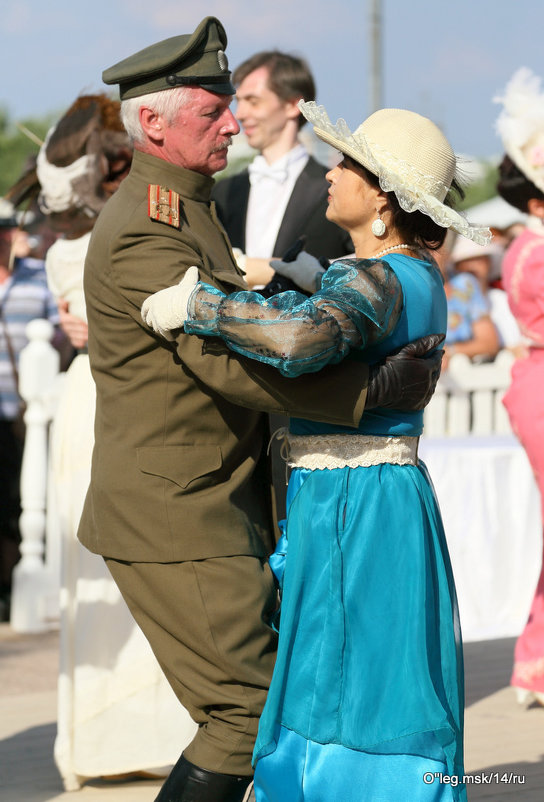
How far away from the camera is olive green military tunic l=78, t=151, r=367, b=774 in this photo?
9.55ft

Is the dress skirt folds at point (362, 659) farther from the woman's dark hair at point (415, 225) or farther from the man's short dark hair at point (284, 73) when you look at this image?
the man's short dark hair at point (284, 73)

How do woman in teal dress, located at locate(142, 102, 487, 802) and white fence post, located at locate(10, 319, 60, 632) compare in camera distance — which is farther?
white fence post, located at locate(10, 319, 60, 632)

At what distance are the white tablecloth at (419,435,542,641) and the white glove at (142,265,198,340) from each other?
4274 mm

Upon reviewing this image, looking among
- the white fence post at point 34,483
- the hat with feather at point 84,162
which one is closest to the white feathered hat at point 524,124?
the hat with feather at point 84,162

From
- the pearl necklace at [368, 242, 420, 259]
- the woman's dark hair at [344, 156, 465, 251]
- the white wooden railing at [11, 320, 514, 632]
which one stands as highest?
the woman's dark hair at [344, 156, 465, 251]

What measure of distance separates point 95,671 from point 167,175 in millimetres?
1841

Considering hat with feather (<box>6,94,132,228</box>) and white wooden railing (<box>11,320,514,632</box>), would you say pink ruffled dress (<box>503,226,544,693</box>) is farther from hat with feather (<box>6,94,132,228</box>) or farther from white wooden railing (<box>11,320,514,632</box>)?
white wooden railing (<box>11,320,514,632</box>)

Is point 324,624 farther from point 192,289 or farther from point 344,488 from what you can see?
point 192,289

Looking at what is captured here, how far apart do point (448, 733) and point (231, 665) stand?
1.70 feet

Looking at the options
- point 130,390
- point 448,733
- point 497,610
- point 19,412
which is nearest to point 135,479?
point 130,390

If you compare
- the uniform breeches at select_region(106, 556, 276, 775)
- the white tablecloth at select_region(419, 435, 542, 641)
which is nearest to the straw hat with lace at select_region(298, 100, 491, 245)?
the uniform breeches at select_region(106, 556, 276, 775)

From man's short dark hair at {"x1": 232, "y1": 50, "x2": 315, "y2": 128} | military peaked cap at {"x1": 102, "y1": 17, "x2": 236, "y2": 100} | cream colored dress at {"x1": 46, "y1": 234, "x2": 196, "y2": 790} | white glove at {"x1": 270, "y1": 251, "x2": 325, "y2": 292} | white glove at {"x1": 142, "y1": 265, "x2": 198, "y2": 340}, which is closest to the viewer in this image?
white glove at {"x1": 142, "y1": 265, "x2": 198, "y2": 340}

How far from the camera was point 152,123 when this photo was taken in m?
3.12

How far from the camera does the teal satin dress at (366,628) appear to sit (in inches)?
107
